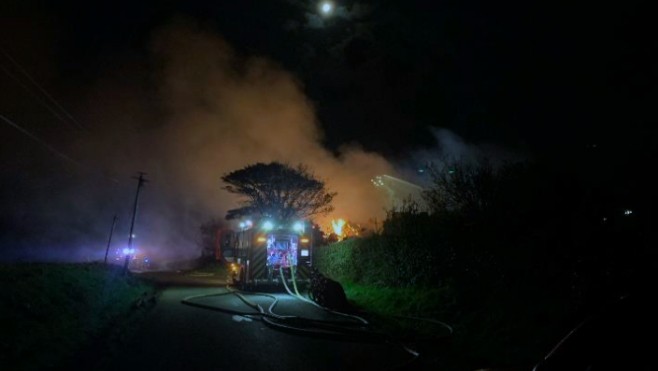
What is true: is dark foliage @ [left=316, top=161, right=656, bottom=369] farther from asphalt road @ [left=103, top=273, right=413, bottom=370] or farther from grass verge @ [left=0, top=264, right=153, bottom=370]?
grass verge @ [left=0, top=264, right=153, bottom=370]

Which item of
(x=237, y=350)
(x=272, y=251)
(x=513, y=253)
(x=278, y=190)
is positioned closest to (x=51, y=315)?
(x=237, y=350)

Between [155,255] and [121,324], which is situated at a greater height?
[155,255]

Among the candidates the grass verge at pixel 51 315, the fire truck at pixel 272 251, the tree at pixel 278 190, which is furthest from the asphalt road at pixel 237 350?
the tree at pixel 278 190

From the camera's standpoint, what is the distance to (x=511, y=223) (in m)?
12.6

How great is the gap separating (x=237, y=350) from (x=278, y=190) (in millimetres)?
31980

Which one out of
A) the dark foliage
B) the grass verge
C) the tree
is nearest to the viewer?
the grass verge

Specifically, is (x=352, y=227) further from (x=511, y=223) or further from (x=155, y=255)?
(x=155, y=255)

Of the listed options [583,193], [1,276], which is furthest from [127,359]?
[583,193]

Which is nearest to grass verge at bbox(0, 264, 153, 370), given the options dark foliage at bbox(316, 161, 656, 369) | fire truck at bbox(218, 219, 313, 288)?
fire truck at bbox(218, 219, 313, 288)

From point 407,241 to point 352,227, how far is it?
24403 millimetres

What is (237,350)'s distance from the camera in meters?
8.05

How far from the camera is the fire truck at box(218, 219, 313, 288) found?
20.9 meters

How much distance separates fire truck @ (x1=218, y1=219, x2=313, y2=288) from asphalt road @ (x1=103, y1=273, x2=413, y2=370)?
919cm

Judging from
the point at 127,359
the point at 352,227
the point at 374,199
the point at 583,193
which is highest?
the point at 374,199
